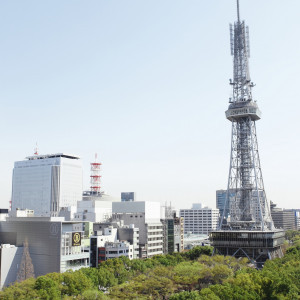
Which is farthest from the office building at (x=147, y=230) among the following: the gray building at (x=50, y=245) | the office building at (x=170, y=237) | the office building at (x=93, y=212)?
the gray building at (x=50, y=245)

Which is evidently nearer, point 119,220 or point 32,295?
point 32,295


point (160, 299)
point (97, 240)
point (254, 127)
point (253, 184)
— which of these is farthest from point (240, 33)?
point (160, 299)

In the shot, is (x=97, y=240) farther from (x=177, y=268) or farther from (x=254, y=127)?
(x=254, y=127)

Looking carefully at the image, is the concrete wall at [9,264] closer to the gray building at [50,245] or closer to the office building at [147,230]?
the gray building at [50,245]

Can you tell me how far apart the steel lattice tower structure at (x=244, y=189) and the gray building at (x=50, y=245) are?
41.6 m

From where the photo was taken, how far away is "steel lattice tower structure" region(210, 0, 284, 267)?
110 metres

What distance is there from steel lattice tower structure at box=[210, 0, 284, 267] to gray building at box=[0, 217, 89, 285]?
4164 cm

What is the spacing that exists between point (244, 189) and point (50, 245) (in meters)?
63.1

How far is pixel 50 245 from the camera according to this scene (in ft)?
300

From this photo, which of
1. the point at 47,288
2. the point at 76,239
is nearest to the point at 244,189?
the point at 76,239

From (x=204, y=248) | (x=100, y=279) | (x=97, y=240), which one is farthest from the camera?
(x=204, y=248)

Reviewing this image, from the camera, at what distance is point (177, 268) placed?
75.3m

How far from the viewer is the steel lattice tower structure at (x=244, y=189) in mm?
109750

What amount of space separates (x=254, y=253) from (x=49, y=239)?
55.7m
